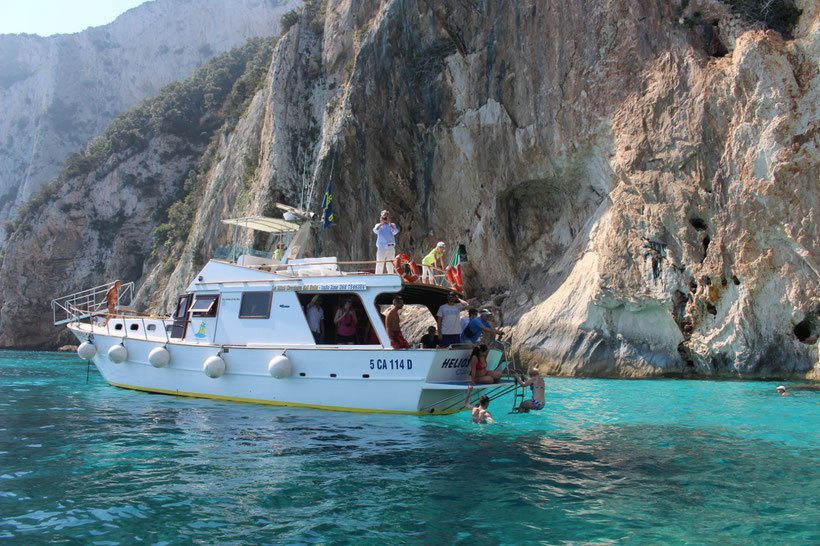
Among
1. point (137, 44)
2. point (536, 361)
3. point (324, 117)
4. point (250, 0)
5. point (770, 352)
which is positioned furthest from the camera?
point (250, 0)

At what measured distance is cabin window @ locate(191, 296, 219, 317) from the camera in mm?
13070

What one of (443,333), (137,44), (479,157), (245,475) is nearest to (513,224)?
(479,157)

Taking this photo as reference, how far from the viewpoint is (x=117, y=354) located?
14172 mm

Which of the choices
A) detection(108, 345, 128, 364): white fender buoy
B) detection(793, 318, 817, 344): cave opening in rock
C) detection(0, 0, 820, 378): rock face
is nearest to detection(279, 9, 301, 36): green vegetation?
detection(0, 0, 820, 378): rock face

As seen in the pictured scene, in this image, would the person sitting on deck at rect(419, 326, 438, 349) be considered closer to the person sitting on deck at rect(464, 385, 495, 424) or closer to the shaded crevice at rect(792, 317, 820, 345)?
the person sitting on deck at rect(464, 385, 495, 424)

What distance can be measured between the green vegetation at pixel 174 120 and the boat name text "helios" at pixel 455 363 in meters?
42.6

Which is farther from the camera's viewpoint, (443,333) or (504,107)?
(504,107)

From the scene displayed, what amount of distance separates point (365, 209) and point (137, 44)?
6019 centimetres

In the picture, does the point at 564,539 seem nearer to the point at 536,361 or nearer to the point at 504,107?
the point at 536,361

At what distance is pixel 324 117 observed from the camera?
32.9m

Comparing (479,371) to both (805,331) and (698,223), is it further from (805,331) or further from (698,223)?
(805,331)

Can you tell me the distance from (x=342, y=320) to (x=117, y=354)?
20.3 ft

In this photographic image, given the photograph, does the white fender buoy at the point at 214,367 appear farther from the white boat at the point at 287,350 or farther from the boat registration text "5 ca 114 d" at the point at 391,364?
the boat registration text "5 ca 114 d" at the point at 391,364

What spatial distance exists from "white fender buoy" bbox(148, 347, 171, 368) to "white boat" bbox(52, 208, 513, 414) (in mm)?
22
